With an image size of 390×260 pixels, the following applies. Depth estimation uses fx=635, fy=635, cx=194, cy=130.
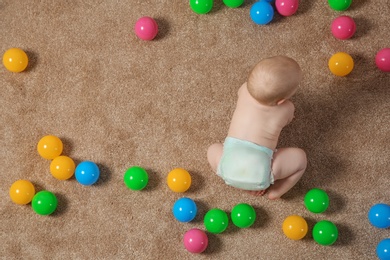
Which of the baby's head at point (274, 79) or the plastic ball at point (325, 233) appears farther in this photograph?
the plastic ball at point (325, 233)

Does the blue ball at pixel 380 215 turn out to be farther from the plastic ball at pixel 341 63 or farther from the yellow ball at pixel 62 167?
the yellow ball at pixel 62 167

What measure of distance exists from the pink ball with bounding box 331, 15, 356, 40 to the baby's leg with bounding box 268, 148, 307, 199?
40 centimetres

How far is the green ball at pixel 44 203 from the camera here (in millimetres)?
1829

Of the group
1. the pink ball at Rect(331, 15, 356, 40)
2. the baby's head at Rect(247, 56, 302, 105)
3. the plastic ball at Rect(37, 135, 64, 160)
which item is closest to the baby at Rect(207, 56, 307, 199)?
the baby's head at Rect(247, 56, 302, 105)

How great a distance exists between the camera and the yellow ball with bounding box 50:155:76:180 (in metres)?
1.85

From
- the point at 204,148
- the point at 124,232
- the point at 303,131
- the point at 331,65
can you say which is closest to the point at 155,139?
the point at 204,148

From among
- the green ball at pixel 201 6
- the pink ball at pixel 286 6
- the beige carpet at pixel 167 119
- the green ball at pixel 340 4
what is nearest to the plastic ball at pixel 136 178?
the beige carpet at pixel 167 119

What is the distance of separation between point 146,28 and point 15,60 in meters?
0.41

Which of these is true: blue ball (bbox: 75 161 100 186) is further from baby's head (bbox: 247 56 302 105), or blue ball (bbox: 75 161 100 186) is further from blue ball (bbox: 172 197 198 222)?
baby's head (bbox: 247 56 302 105)

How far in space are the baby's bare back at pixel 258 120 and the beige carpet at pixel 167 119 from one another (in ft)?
0.62

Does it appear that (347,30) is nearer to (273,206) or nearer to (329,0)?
(329,0)

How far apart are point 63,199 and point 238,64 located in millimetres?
672

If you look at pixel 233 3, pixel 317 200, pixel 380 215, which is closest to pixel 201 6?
pixel 233 3

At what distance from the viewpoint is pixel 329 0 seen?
6.47 feet
